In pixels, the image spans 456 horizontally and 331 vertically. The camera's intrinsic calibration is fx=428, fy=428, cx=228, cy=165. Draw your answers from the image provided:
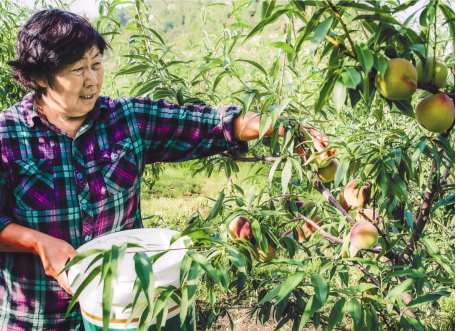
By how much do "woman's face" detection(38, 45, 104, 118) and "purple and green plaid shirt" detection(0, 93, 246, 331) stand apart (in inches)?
2.7

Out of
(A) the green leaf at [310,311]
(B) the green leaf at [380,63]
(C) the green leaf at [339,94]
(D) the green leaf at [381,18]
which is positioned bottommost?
(A) the green leaf at [310,311]

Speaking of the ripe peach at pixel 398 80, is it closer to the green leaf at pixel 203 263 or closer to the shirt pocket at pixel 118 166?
the green leaf at pixel 203 263

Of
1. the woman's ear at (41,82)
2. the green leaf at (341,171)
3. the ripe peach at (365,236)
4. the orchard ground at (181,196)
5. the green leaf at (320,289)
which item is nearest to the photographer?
the green leaf at (320,289)

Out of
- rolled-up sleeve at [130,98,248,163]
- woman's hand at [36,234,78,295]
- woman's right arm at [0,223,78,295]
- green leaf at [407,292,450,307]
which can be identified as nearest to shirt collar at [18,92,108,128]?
rolled-up sleeve at [130,98,248,163]

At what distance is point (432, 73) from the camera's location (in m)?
0.74

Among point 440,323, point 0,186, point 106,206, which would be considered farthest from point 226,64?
point 440,323

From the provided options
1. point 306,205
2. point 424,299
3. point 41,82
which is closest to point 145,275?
point 424,299

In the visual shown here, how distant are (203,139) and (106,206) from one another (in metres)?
0.39

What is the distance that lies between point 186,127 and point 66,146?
1.28 ft

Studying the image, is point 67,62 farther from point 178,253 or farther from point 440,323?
point 440,323

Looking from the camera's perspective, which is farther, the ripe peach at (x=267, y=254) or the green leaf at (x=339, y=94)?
the ripe peach at (x=267, y=254)

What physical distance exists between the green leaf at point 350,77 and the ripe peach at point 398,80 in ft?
0.21

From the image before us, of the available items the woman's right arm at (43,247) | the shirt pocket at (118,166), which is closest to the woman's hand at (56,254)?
the woman's right arm at (43,247)

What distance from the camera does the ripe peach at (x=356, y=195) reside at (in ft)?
3.69
